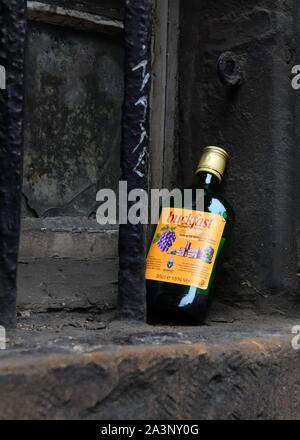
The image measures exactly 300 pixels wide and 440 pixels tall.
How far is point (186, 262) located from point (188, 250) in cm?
2

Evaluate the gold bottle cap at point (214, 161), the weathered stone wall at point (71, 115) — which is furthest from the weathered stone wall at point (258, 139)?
the weathered stone wall at point (71, 115)

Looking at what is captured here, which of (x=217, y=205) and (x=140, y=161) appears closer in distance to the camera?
(x=140, y=161)

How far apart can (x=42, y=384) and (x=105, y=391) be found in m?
0.07

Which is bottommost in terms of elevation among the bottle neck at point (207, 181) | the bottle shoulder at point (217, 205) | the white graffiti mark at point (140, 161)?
the bottle shoulder at point (217, 205)

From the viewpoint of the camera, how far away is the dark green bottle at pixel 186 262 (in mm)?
976

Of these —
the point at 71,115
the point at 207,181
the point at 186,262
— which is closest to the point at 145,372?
the point at 186,262

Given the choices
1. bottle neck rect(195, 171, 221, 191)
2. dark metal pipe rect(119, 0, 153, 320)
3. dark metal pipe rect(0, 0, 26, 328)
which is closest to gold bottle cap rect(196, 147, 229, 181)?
bottle neck rect(195, 171, 221, 191)

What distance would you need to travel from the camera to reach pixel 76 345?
0.73m

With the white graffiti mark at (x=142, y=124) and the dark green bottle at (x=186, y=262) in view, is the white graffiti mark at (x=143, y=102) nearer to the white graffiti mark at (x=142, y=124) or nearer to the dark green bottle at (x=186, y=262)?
the white graffiti mark at (x=142, y=124)

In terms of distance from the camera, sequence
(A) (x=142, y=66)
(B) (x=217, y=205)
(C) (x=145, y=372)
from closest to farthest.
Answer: (C) (x=145, y=372) → (A) (x=142, y=66) → (B) (x=217, y=205)

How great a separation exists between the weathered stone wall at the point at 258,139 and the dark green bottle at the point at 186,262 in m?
0.06

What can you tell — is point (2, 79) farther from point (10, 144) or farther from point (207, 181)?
point (207, 181)

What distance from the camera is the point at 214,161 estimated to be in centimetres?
103

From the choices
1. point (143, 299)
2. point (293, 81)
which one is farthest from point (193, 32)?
point (143, 299)
